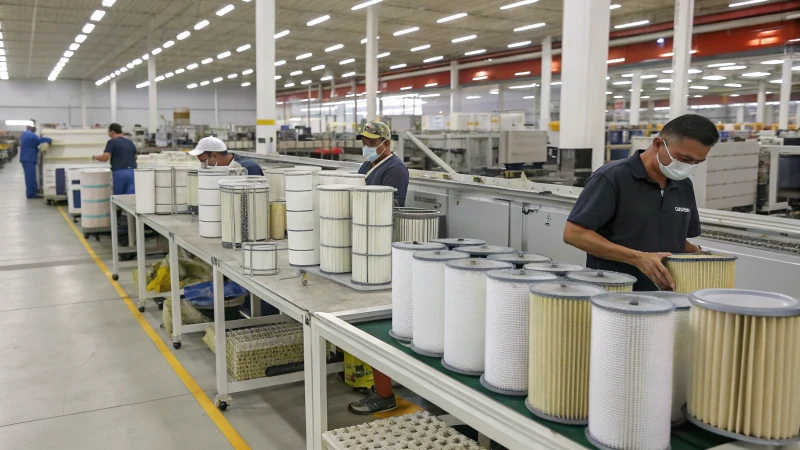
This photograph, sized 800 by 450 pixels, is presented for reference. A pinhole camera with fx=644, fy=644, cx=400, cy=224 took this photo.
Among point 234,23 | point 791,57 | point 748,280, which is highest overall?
point 234,23

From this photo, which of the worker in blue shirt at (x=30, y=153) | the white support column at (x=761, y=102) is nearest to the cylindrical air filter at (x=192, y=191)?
the worker in blue shirt at (x=30, y=153)

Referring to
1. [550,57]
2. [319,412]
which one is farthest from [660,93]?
[319,412]

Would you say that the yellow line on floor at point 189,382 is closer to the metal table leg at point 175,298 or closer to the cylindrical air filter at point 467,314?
the metal table leg at point 175,298

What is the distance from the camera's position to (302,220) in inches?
137

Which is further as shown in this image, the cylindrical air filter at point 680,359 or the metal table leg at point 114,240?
the metal table leg at point 114,240

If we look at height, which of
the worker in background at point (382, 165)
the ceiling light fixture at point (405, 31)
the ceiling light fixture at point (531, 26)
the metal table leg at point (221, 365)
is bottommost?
the metal table leg at point (221, 365)

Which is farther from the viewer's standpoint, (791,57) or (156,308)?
(791,57)

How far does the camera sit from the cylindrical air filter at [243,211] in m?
4.15

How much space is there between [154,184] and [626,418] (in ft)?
17.3

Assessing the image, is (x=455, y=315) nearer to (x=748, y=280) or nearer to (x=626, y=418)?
(x=626, y=418)

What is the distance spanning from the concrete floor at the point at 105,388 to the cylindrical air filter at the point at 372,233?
4.15 feet

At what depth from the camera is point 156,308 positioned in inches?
257

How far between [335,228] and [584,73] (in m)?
4.77

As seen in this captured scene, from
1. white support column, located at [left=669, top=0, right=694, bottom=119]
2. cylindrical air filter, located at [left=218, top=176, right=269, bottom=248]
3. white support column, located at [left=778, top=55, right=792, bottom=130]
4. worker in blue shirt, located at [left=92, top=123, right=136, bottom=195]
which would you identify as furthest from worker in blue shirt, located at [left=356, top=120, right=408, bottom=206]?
white support column, located at [left=778, top=55, right=792, bottom=130]
